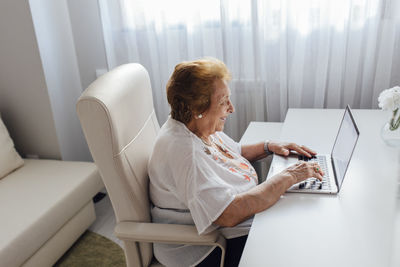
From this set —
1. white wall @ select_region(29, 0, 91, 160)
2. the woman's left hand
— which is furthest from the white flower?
white wall @ select_region(29, 0, 91, 160)

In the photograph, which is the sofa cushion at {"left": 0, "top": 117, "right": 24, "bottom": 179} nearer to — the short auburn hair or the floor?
the floor

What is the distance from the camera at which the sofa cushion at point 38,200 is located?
180 centimetres

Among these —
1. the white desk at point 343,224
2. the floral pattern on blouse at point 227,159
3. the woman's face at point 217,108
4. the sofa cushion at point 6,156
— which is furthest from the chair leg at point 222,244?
the sofa cushion at point 6,156

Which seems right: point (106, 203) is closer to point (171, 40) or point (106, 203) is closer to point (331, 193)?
point (171, 40)

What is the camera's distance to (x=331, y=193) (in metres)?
1.32

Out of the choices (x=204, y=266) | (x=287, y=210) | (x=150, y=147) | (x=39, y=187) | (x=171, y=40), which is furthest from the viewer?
(x=171, y=40)

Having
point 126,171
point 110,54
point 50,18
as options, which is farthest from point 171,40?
point 126,171

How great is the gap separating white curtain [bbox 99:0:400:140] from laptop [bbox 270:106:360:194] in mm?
734

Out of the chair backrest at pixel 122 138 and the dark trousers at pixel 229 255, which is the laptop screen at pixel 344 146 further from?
the chair backrest at pixel 122 138

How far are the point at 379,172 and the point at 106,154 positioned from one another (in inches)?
38.7

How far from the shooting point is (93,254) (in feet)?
7.33

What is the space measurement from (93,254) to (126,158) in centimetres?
115

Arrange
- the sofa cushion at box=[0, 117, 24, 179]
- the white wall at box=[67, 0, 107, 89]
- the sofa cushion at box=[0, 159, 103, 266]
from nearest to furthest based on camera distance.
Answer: the sofa cushion at box=[0, 159, 103, 266] < the sofa cushion at box=[0, 117, 24, 179] < the white wall at box=[67, 0, 107, 89]

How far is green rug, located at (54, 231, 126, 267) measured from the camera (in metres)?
2.17
